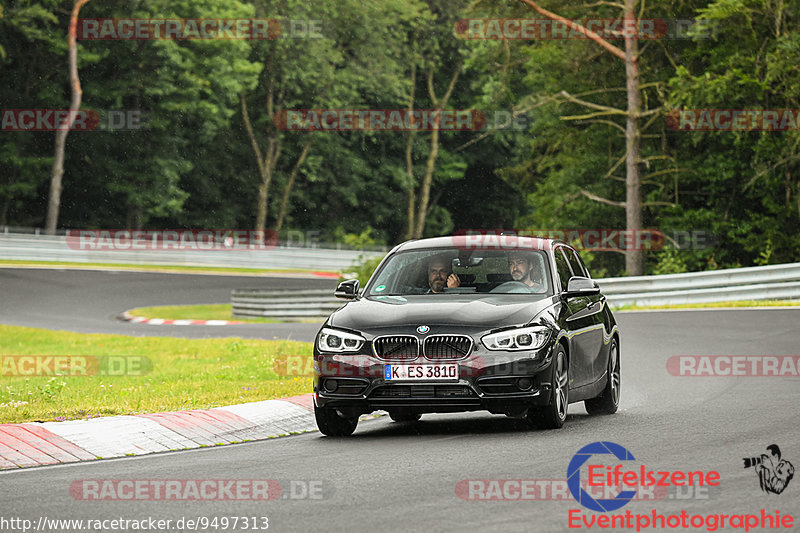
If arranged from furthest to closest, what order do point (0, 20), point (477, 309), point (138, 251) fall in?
point (0, 20), point (138, 251), point (477, 309)

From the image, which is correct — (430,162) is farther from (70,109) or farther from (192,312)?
(192,312)

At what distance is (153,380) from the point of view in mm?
15891

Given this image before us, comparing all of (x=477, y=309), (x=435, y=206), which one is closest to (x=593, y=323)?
(x=477, y=309)

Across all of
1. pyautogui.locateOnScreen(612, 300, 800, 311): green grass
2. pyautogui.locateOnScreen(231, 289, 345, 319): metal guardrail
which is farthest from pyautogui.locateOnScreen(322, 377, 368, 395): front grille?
pyautogui.locateOnScreen(231, 289, 345, 319): metal guardrail

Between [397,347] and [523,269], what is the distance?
1.85m

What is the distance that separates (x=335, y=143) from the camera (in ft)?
255

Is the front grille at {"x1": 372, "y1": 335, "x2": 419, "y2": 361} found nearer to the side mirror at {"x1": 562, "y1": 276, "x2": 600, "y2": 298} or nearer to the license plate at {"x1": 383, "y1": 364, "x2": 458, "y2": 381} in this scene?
the license plate at {"x1": 383, "y1": 364, "x2": 458, "y2": 381}

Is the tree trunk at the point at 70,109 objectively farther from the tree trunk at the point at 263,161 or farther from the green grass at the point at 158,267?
the tree trunk at the point at 263,161

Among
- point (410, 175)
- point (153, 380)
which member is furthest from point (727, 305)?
point (410, 175)

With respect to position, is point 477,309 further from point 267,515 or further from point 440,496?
point 267,515

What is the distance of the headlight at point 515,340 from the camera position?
10.4 m

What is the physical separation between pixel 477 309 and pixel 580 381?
1.51 m

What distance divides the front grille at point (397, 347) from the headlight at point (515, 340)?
55 cm

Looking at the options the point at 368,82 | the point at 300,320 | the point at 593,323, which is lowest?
the point at 300,320
